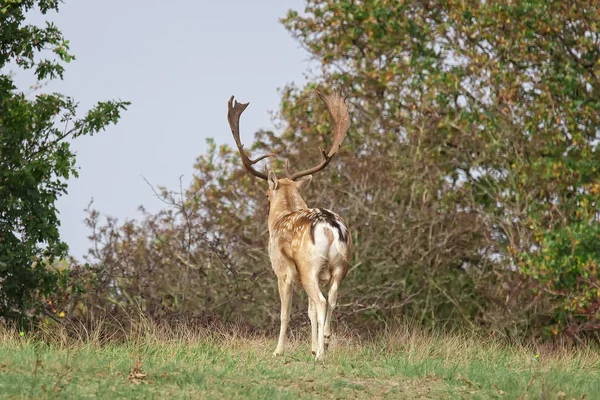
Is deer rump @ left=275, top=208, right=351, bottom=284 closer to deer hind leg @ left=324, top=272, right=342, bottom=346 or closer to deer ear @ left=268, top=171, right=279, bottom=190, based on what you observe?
deer hind leg @ left=324, top=272, right=342, bottom=346

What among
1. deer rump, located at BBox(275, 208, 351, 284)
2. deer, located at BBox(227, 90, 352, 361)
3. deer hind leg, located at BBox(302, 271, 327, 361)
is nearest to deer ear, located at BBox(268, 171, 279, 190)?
deer, located at BBox(227, 90, 352, 361)

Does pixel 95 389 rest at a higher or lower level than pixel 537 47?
lower

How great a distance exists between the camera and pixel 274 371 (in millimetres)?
10609

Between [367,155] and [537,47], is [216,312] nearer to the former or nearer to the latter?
[367,155]

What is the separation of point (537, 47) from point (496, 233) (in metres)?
4.27

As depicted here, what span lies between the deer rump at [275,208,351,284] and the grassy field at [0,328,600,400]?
42.8 inches

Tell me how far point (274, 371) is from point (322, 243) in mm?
2049

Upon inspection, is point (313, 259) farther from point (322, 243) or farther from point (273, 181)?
point (273, 181)

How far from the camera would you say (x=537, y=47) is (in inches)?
891

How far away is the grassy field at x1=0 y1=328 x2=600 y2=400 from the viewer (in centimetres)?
935

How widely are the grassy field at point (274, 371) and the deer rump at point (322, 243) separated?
109 cm

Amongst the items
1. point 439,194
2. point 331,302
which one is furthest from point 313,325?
point 439,194

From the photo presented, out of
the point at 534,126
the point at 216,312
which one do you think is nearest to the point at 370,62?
the point at 534,126

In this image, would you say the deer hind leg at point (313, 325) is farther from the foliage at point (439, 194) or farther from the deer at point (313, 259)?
the foliage at point (439, 194)
